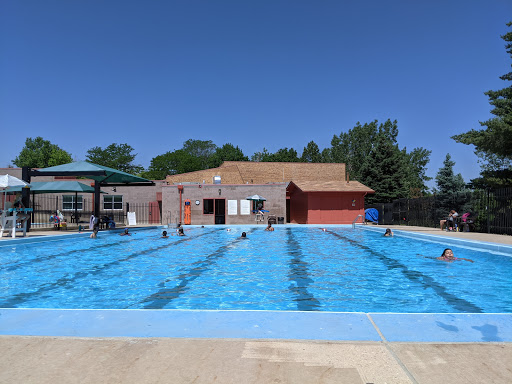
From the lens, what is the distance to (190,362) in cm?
271

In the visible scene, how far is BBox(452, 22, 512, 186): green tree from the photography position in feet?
60.8

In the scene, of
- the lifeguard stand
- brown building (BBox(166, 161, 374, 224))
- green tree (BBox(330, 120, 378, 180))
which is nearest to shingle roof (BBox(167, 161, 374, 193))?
green tree (BBox(330, 120, 378, 180))

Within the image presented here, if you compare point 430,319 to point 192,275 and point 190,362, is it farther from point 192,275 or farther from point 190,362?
point 192,275

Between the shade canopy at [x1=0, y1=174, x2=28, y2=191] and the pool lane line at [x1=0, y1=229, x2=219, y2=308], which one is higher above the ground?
the shade canopy at [x1=0, y1=174, x2=28, y2=191]

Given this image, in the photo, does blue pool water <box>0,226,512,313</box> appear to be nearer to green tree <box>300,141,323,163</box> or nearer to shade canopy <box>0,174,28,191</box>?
shade canopy <box>0,174,28,191</box>

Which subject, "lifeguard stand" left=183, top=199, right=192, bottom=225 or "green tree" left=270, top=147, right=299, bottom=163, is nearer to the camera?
"lifeguard stand" left=183, top=199, right=192, bottom=225

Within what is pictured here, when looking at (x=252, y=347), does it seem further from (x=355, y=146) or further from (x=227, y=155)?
(x=227, y=155)

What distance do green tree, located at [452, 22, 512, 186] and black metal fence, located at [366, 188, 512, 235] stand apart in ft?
8.18

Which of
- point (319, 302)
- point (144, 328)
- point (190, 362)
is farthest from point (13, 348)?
point (319, 302)

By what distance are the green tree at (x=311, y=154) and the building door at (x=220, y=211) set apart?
41.7 meters

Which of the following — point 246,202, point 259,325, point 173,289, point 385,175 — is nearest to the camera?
point 259,325

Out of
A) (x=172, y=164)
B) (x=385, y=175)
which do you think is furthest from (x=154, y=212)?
(x=172, y=164)

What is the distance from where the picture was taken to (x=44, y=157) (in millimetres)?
70562

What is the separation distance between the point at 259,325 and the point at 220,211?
93.6ft
